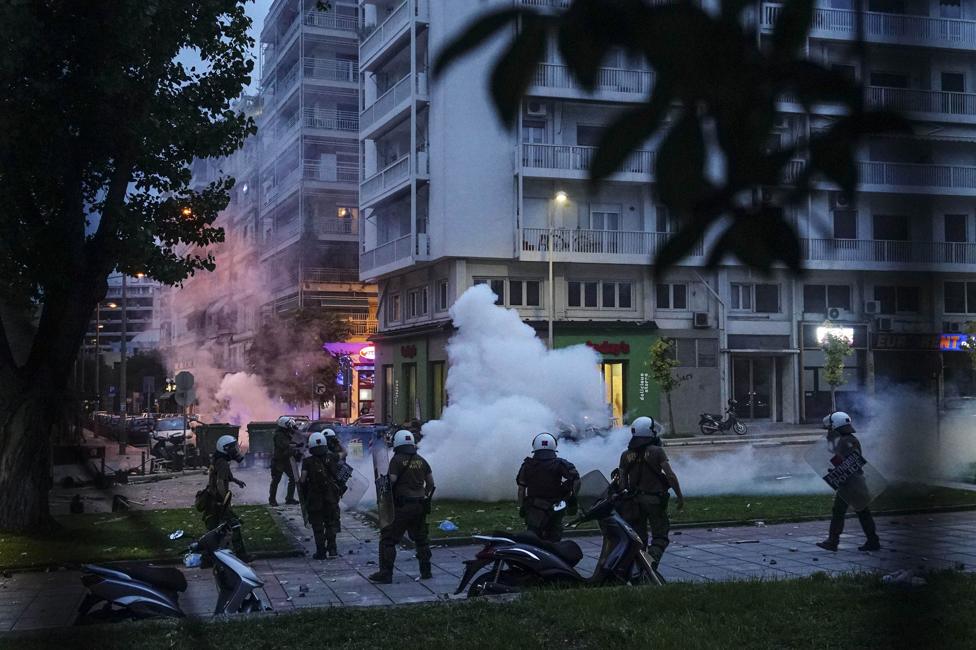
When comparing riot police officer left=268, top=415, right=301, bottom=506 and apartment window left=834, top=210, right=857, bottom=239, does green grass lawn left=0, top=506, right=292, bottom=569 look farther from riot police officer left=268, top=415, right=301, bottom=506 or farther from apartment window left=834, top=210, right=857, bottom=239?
apartment window left=834, top=210, right=857, bottom=239

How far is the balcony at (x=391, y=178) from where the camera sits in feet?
110

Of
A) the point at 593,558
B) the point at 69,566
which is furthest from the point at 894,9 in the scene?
the point at 69,566

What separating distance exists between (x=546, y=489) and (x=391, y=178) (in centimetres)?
2681

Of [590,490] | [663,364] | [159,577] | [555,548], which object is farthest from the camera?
[663,364]

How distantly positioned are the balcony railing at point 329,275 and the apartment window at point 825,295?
26.4 meters

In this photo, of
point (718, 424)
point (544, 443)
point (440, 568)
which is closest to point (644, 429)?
point (544, 443)

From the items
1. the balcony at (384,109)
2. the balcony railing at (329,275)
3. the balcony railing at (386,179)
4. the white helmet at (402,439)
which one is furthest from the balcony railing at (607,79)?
the balcony railing at (329,275)

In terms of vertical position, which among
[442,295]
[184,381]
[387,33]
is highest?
[387,33]

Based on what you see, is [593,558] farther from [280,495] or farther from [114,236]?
[280,495]

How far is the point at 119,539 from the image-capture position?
45.3 feet

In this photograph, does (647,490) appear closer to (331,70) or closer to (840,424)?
(840,424)

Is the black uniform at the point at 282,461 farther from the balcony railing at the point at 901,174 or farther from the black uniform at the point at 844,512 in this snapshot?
the balcony railing at the point at 901,174

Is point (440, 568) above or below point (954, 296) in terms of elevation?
below

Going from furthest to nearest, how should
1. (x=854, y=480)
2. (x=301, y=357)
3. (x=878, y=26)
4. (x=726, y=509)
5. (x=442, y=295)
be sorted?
(x=301, y=357)
(x=442, y=295)
(x=726, y=509)
(x=854, y=480)
(x=878, y=26)
